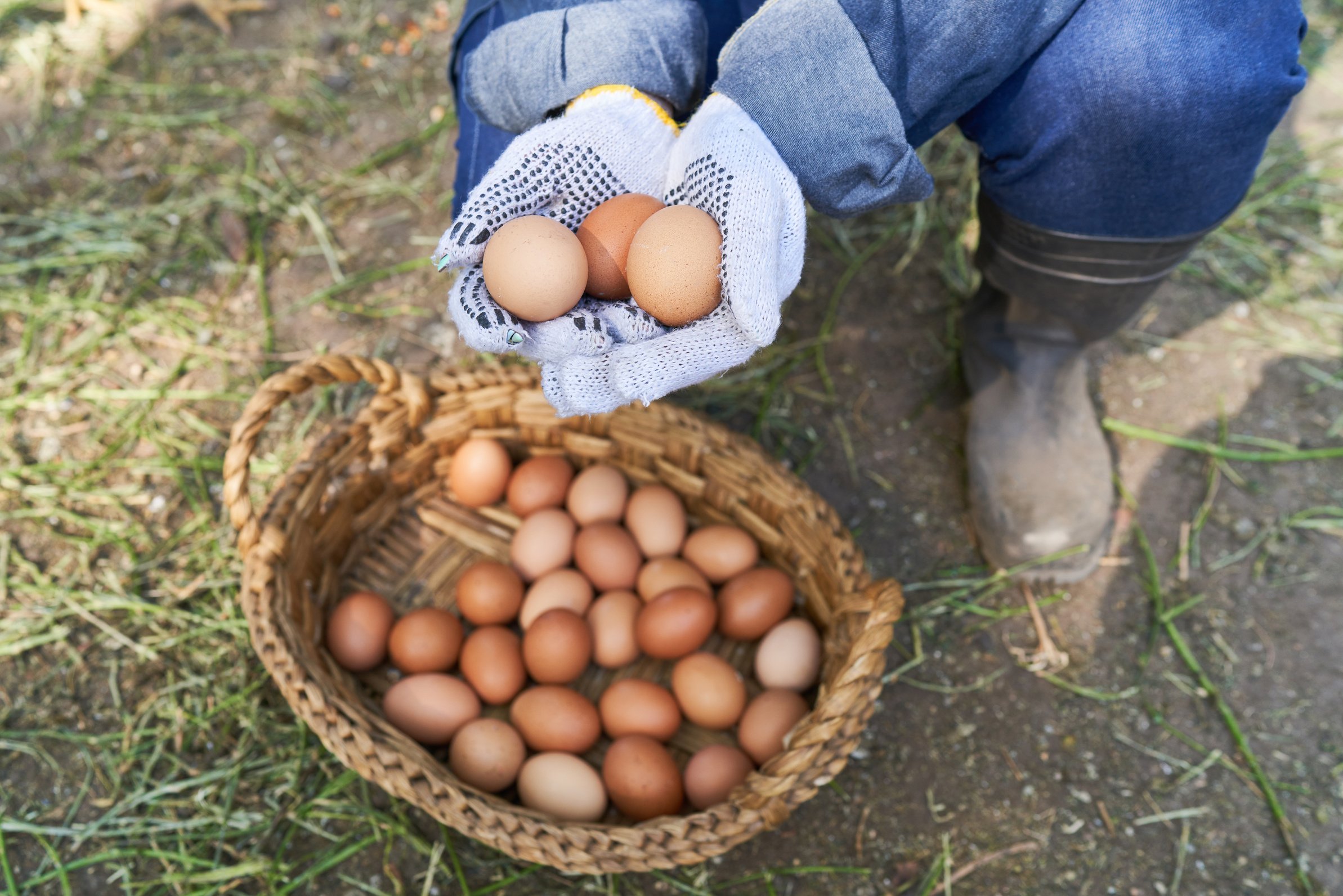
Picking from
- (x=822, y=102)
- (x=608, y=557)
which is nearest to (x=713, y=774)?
(x=608, y=557)

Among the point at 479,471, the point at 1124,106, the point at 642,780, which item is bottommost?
the point at 642,780

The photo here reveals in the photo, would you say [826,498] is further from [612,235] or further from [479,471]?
[612,235]

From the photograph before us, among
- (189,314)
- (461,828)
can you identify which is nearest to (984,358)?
(461,828)

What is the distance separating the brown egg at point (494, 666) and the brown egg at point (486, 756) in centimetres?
10

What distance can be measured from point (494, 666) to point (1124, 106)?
1.48 meters

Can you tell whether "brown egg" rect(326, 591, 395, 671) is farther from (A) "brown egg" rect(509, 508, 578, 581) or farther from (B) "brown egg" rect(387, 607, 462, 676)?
(A) "brown egg" rect(509, 508, 578, 581)

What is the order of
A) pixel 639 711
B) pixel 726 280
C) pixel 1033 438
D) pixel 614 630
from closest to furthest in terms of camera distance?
pixel 726 280 → pixel 639 711 → pixel 614 630 → pixel 1033 438

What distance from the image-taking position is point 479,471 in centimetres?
196

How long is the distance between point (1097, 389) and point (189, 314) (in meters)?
2.38

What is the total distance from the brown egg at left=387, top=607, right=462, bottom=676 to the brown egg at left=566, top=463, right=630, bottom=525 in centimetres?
Answer: 36

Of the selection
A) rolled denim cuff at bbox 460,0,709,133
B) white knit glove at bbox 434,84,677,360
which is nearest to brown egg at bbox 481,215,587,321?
white knit glove at bbox 434,84,677,360

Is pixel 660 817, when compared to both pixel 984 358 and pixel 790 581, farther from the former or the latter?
pixel 984 358

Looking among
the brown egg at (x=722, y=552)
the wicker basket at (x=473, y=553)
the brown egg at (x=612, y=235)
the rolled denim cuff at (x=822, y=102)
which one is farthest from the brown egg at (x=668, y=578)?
the rolled denim cuff at (x=822, y=102)

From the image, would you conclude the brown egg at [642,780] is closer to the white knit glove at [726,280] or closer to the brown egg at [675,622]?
the brown egg at [675,622]
